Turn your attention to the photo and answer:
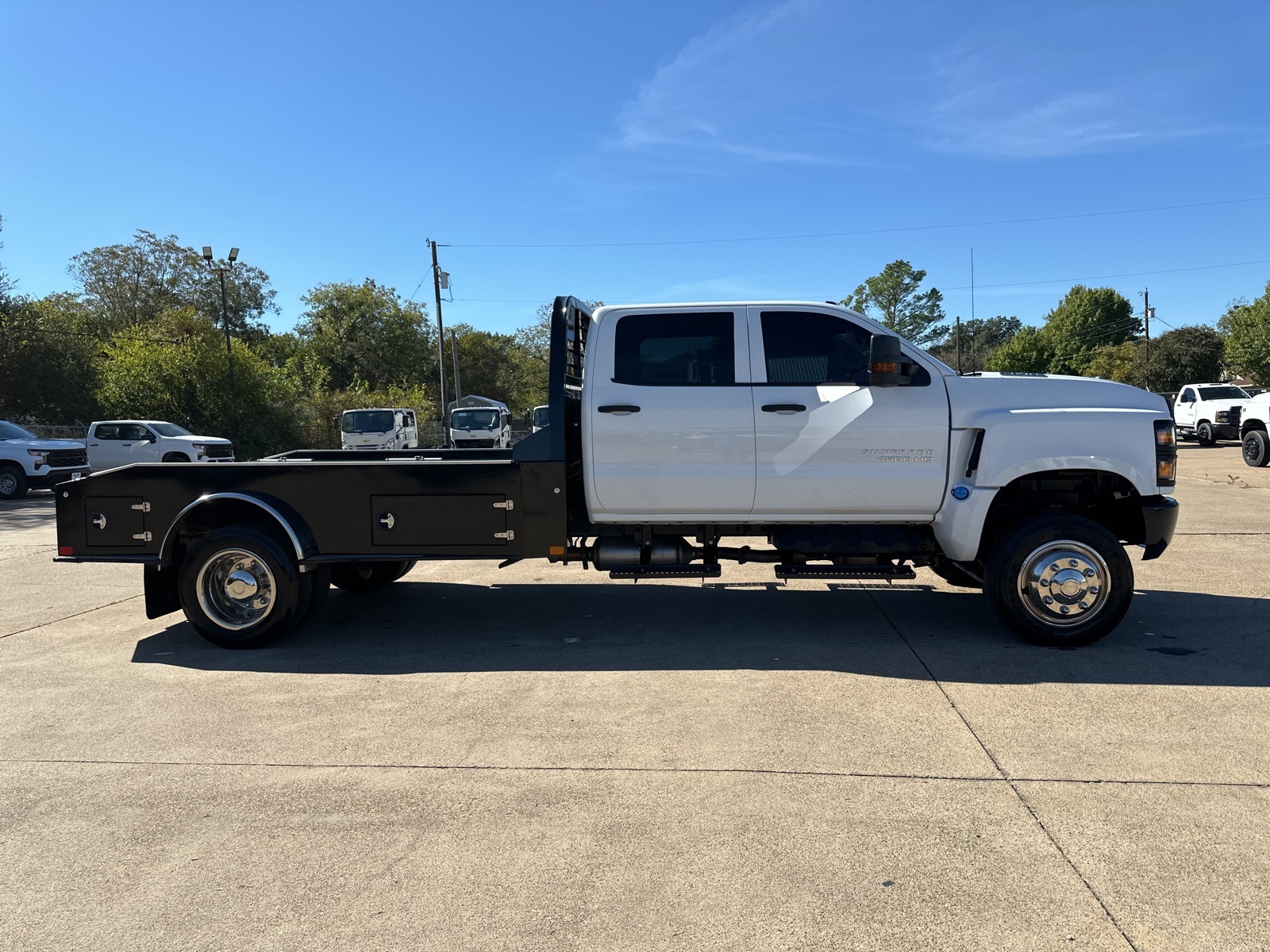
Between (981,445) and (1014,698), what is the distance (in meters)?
1.73

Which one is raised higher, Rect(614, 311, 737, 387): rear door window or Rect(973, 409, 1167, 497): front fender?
Rect(614, 311, 737, 387): rear door window

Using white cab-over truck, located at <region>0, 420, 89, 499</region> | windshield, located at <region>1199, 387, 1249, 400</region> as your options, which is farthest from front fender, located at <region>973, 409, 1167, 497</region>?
windshield, located at <region>1199, 387, 1249, 400</region>

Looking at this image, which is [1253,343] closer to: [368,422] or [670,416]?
[368,422]

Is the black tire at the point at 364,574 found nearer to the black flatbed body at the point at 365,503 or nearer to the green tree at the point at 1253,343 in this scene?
the black flatbed body at the point at 365,503

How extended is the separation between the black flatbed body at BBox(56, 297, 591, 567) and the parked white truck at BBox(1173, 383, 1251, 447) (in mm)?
26108

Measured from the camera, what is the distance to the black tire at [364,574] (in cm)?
795

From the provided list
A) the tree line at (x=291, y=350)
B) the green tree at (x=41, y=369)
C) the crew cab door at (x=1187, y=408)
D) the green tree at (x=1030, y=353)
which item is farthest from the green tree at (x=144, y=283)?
the green tree at (x=1030, y=353)

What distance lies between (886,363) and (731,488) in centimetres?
130

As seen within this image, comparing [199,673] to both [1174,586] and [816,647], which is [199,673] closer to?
[816,647]

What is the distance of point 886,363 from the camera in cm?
558

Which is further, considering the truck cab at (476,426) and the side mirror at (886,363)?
the truck cab at (476,426)

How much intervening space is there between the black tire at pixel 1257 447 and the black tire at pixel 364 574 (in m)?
20.1

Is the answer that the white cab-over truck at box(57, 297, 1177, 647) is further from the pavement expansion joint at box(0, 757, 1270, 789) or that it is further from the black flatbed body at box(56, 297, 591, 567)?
the pavement expansion joint at box(0, 757, 1270, 789)

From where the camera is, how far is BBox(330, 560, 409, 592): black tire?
7945mm
